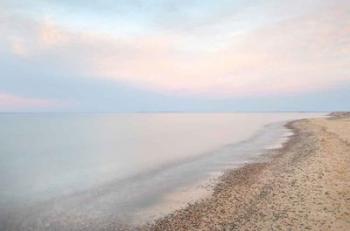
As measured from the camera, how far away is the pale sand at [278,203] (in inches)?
589

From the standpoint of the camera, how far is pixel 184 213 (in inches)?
766

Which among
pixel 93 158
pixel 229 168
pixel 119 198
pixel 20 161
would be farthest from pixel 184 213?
pixel 20 161

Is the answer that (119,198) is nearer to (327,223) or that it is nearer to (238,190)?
(238,190)

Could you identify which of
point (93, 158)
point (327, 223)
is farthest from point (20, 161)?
point (327, 223)

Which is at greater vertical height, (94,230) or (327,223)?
(327,223)

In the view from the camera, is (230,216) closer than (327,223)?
No

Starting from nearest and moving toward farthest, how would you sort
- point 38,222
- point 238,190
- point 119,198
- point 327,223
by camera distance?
point 327,223
point 38,222
point 238,190
point 119,198

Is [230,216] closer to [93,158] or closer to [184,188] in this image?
[184,188]

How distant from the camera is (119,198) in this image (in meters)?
24.4

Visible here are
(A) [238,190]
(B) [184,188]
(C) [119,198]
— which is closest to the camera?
(A) [238,190]

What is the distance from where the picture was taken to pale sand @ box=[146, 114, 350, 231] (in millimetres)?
14961

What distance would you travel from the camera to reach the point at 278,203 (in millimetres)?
17703

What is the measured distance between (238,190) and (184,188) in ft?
18.4

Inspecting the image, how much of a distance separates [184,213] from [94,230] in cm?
547
